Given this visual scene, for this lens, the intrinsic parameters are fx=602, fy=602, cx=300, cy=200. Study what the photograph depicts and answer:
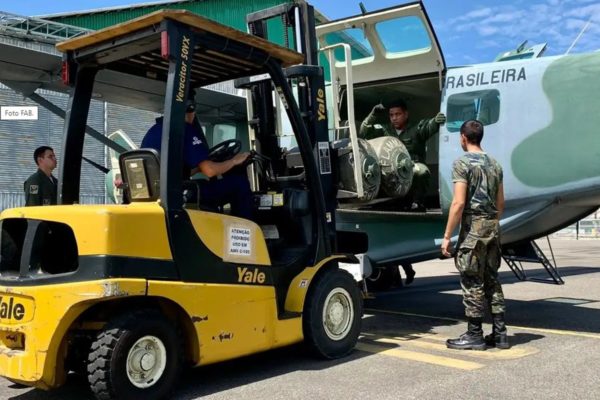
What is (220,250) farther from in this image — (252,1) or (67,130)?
(252,1)

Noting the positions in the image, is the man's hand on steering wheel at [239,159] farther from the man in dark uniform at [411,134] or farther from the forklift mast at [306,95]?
the man in dark uniform at [411,134]

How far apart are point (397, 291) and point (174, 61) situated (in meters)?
7.30

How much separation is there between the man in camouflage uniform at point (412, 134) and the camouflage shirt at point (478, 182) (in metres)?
1.94

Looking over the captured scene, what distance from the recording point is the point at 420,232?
7277 mm

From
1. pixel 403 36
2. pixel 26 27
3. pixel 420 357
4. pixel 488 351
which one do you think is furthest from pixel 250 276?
pixel 26 27

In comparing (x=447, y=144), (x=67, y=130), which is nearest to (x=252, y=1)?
(x=447, y=144)

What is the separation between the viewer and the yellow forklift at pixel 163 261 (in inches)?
144

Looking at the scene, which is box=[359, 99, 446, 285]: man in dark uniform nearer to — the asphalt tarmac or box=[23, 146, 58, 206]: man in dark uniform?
the asphalt tarmac

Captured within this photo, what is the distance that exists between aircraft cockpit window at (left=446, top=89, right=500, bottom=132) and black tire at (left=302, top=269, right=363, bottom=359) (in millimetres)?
2684

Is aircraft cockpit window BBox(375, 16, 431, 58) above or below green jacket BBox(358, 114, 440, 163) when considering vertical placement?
above

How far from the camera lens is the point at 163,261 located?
3.91 metres

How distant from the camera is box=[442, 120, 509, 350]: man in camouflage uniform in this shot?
5383mm

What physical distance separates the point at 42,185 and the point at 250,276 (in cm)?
295

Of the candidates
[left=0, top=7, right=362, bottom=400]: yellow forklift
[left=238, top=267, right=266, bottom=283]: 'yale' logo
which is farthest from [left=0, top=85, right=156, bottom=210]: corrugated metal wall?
[left=238, top=267, right=266, bottom=283]: 'yale' logo
